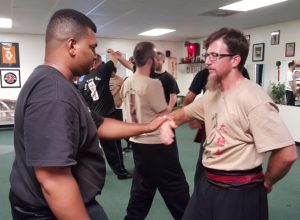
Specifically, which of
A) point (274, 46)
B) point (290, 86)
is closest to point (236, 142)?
point (290, 86)

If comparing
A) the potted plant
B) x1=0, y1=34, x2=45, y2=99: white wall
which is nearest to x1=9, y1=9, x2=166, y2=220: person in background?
the potted plant

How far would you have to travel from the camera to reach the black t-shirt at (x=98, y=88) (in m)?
3.32

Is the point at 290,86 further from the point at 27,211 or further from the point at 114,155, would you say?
the point at 27,211

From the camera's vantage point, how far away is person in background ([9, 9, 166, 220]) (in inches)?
36.6

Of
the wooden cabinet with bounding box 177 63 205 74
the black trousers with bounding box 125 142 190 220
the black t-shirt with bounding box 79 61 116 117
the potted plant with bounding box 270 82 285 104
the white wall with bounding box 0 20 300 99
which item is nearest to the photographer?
the black trousers with bounding box 125 142 190 220

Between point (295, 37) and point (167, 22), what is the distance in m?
2.64

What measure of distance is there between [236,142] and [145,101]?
3.37 feet

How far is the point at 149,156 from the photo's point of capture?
2271mm

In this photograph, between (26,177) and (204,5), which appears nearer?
(26,177)

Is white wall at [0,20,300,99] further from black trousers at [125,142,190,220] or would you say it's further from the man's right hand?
the man's right hand

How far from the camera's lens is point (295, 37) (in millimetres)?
6156

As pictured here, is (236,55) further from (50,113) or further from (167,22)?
(167,22)

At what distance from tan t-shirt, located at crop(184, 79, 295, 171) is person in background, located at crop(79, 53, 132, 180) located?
5.37 feet

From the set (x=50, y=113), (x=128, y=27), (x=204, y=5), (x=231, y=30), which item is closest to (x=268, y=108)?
(x=231, y=30)
